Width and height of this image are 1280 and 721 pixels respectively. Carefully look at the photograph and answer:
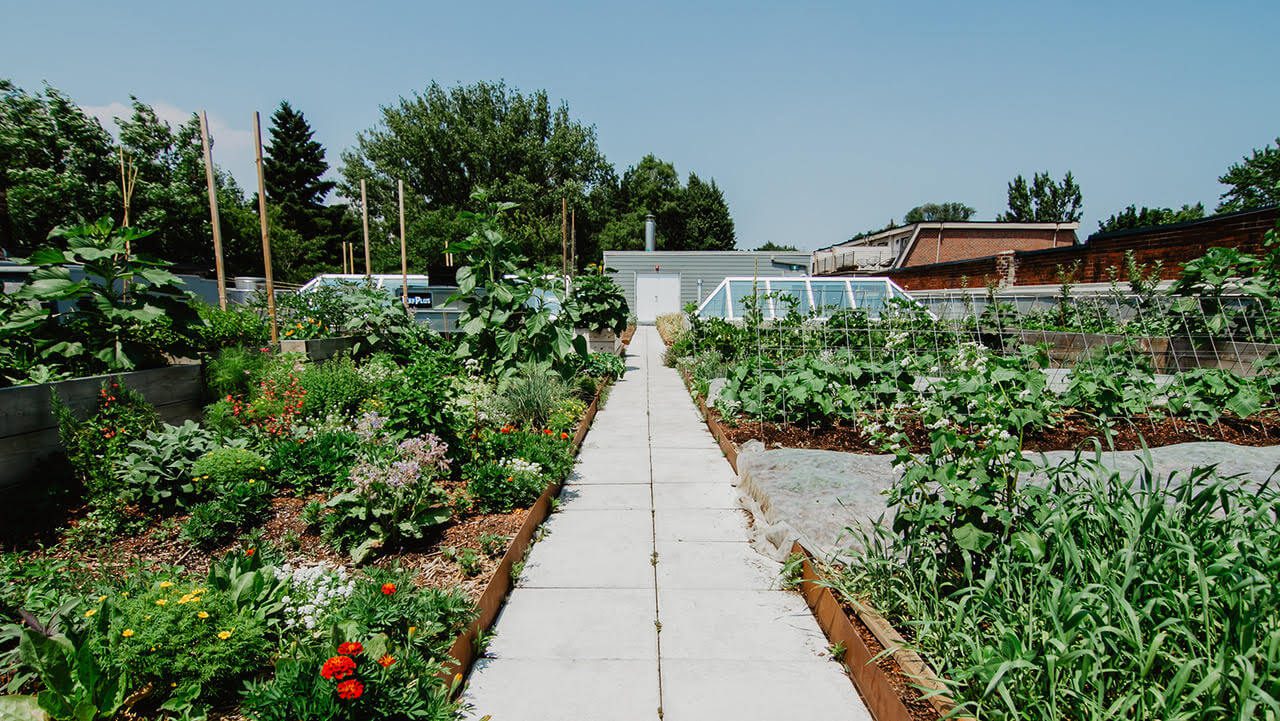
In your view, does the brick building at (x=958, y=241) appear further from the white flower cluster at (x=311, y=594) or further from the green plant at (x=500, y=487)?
the white flower cluster at (x=311, y=594)

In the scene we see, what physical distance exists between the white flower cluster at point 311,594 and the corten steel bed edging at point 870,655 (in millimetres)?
2047

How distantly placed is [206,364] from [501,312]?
2.54 m

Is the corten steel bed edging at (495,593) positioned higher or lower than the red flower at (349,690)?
lower

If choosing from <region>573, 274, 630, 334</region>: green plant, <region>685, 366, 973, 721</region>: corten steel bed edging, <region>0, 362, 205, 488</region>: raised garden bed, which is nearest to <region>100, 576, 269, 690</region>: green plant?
<region>0, 362, 205, 488</region>: raised garden bed

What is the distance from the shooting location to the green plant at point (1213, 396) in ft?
16.1

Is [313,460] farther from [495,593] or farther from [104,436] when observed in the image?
[495,593]

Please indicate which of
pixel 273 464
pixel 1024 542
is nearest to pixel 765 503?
pixel 1024 542

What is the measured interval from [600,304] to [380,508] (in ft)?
24.5

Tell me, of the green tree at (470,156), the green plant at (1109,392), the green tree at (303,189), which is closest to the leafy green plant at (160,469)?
the green plant at (1109,392)

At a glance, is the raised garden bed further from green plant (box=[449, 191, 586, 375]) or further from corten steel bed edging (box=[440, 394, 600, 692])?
green plant (box=[449, 191, 586, 375])

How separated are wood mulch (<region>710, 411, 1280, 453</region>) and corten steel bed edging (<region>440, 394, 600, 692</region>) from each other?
2.03 metres

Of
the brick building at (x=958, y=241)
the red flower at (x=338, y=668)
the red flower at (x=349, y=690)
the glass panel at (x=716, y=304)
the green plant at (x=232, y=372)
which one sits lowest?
the red flower at (x=349, y=690)

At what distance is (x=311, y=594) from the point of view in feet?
7.50

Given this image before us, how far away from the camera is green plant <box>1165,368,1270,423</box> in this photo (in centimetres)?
490
